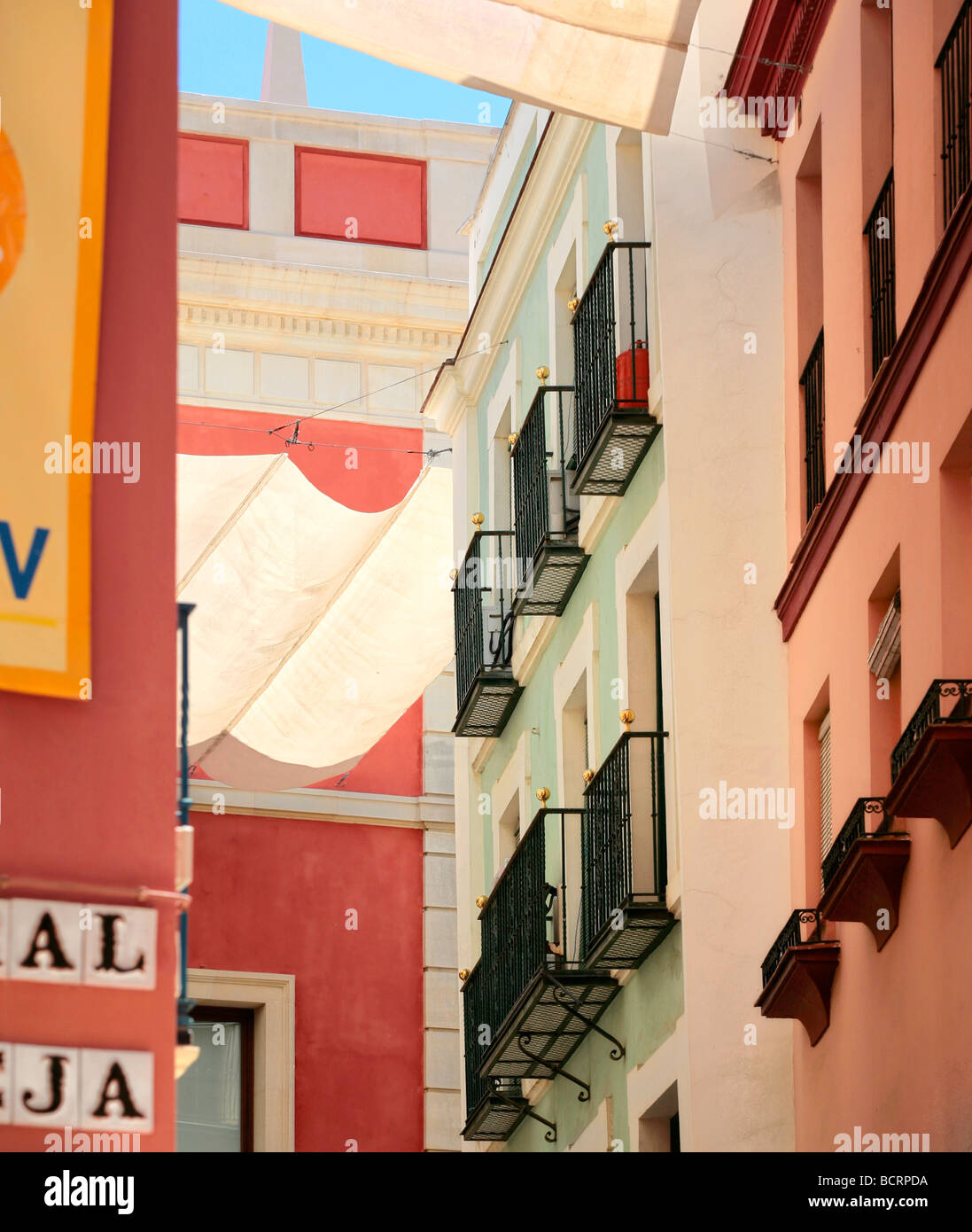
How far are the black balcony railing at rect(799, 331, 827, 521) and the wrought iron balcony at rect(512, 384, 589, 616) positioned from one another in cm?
310

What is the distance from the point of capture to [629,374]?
19.5 m

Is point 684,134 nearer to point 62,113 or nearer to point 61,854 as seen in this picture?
point 62,113

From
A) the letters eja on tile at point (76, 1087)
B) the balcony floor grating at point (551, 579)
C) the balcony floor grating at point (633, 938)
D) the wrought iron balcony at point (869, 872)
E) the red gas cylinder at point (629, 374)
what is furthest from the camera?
the balcony floor grating at point (551, 579)

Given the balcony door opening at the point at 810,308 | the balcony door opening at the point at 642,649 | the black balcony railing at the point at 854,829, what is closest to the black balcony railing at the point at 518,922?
the balcony door opening at the point at 642,649

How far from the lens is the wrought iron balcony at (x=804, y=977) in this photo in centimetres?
1628

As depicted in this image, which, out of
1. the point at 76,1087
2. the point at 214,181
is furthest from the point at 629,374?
the point at 214,181

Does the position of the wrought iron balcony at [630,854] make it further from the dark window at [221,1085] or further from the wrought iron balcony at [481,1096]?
the dark window at [221,1085]

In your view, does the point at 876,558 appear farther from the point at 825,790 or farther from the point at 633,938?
the point at 633,938

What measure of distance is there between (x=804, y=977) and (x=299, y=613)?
36.4 ft

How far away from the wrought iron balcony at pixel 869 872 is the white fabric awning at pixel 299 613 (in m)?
11.4

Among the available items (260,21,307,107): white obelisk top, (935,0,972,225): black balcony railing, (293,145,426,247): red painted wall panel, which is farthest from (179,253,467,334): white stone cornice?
(935,0,972,225): black balcony railing

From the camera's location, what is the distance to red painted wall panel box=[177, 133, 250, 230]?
30516 mm

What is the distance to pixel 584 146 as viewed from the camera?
22031 mm

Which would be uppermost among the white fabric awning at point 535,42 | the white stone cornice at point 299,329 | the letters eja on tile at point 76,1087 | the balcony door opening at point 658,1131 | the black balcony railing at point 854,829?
the white stone cornice at point 299,329
